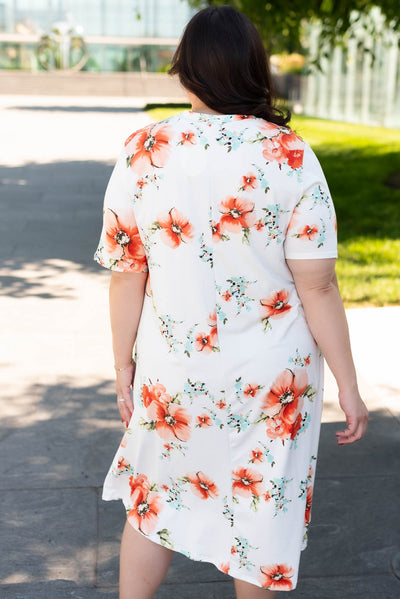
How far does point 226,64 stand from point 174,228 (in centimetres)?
40

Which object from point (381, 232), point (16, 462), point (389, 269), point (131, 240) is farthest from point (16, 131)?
point (131, 240)

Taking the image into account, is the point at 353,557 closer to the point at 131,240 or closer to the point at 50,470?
the point at 50,470

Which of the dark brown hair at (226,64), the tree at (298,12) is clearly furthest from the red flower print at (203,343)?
the tree at (298,12)

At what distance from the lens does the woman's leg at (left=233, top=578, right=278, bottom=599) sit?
81.3 inches

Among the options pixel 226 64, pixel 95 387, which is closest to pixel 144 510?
pixel 226 64

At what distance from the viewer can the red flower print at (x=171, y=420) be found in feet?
6.57

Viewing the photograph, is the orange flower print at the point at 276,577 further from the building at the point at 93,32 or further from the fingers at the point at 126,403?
the building at the point at 93,32

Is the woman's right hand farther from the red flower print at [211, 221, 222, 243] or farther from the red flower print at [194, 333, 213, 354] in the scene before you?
the red flower print at [211, 221, 222, 243]

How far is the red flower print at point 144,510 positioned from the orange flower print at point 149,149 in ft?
2.83

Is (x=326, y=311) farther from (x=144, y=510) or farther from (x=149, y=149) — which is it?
(x=144, y=510)

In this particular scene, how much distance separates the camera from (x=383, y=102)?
956 inches

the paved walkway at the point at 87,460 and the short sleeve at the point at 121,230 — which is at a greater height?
the short sleeve at the point at 121,230

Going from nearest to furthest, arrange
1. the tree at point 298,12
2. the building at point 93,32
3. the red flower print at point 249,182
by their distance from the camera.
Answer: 1. the red flower print at point 249,182
2. the tree at point 298,12
3. the building at point 93,32

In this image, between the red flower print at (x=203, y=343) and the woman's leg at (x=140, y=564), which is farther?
the woman's leg at (x=140, y=564)
